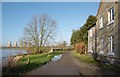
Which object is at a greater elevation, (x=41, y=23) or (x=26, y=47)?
(x=41, y=23)

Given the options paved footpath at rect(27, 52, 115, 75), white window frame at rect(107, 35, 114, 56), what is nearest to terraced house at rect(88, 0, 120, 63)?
white window frame at rect(107, 35, 114, 56)

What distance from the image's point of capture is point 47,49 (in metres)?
59.5

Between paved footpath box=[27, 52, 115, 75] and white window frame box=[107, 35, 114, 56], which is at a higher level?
white window frame box=[107, 35, 114, 56]

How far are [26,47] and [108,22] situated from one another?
110 ft

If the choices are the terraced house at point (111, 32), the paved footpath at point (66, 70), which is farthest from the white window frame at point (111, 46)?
the paved footpath at point (66, 70)

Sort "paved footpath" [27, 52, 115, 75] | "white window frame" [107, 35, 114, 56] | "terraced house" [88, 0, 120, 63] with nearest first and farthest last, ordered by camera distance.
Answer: "paved footpath" [27, 52, 115, 75]
"terraced house" [88, 0, 120, 63]
"white window frame" [107, 35, 114, 56]

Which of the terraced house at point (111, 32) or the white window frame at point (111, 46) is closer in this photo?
the terraced house at point (111, 32)

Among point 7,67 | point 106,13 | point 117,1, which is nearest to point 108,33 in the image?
point 106,13

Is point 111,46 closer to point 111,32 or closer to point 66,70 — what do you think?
point 111,32

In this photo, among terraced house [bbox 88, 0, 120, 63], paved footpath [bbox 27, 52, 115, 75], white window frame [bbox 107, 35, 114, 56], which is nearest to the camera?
paved footpath [bbox 27, 52, 115, 75]

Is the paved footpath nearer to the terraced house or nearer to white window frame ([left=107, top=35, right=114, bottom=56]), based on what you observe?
the terraced house

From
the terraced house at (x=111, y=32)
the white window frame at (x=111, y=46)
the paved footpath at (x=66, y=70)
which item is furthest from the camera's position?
the white window frame at (x=111, y=46)

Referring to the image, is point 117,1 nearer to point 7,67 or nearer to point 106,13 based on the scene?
point 106,13

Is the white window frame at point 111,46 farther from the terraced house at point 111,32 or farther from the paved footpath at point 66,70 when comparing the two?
the paved footpath at point 66,70
